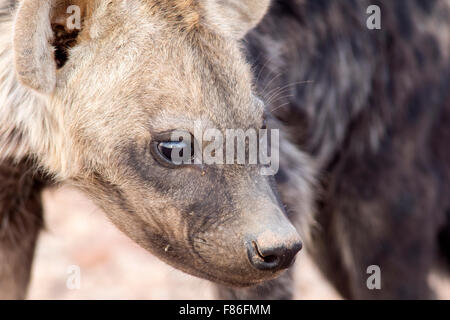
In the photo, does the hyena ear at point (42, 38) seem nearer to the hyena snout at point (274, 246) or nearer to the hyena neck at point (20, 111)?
the hyena neck at point (20, 111)

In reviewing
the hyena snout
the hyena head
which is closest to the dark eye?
the hyena head

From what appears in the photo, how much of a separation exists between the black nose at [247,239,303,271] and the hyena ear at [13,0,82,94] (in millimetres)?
787

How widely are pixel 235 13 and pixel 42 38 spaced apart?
75 cm

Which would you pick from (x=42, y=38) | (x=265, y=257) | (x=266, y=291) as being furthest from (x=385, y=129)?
(x=42, y=38)

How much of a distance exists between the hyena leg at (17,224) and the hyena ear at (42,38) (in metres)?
0.64

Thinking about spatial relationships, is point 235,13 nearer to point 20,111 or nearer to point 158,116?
point 158,116

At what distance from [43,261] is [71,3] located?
3066mm

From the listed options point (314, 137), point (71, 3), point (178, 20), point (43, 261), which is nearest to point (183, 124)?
point (178, 20)

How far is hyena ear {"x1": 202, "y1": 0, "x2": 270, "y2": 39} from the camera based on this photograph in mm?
2695

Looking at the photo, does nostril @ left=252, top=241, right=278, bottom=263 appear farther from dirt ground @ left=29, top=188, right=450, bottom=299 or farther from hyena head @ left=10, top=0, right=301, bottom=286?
dirt ground @ left=29, top=188, right=450, bottom=299

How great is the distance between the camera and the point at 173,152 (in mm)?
2459
